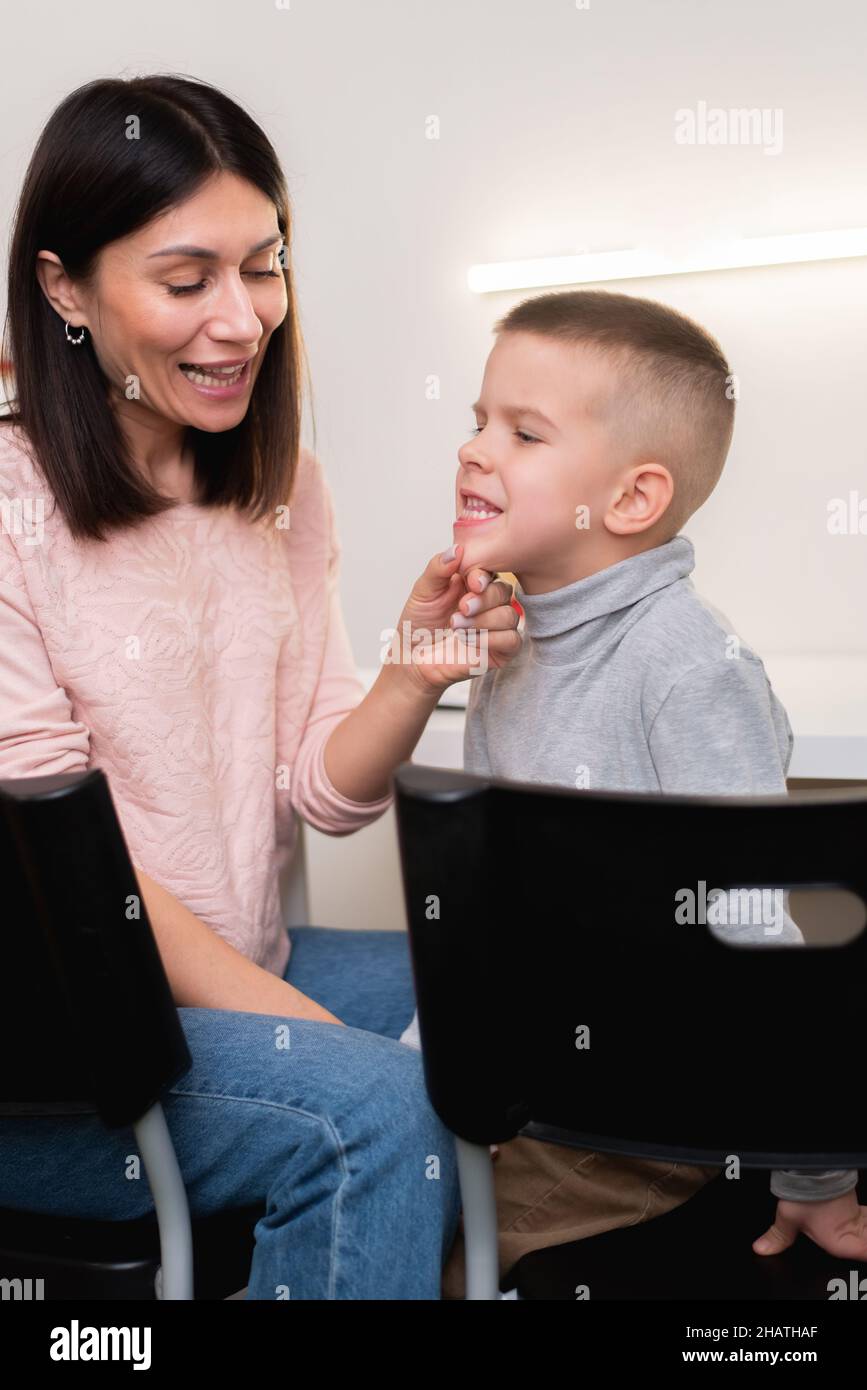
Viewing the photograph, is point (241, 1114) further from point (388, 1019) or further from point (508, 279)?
point (508, 279)

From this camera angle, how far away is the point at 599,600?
3.26 ft

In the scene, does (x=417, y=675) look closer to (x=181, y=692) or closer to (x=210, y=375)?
(x=181, y=692)

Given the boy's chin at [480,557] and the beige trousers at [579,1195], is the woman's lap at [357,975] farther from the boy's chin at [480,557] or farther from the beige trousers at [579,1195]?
the boy's chin at [480,557]

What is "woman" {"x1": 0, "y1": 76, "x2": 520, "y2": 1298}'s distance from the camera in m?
0.82

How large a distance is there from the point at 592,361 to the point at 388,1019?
598 mm

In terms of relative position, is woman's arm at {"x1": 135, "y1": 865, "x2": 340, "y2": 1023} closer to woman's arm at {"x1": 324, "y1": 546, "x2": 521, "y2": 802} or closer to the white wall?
woman's arm at {"x1": 324, "y1": 546, "x2": 521, "y2": 802}

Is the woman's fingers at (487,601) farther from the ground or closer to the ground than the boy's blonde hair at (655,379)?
closer to the ground

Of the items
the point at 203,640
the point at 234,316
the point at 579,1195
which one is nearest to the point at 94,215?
the point at 234,316

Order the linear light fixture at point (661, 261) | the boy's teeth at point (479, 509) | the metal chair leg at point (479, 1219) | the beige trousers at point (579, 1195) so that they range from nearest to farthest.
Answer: the metal chair leg at point (479, 1219)
the beige trousers at point (579, 1195)
the boy's teeth at point (479, 509)
the linear light fixture at point (661, 261)

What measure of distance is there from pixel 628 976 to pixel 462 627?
50 centimetres

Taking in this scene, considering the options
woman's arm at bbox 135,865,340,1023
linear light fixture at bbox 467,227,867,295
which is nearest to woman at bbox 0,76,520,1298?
woman's arm at bbox 135,865,340,1023

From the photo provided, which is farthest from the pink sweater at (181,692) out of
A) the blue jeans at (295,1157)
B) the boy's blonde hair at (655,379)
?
the boy's blonde hair at (655,379)

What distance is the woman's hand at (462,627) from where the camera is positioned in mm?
1037

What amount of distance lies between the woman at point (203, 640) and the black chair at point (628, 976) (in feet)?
0.64
